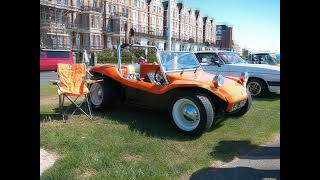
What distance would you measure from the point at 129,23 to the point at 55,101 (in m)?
60.6

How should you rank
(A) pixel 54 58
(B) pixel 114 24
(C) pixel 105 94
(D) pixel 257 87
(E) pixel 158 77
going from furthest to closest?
(B) pixel 114 24, (A) pixel 54 58, (D) pixel 257 87, (C) pixel 105 94, (E) pixel 158 77

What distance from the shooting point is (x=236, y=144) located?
18.3 feet

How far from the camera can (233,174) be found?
4.27 meters

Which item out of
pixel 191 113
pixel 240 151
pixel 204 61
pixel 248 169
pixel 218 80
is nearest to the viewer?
pixel 248 169

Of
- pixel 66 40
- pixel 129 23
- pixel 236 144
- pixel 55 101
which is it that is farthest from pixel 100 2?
pixel 236 144

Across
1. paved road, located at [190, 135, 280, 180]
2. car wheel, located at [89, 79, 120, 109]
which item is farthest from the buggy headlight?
car wheel, located at [89, 79, 120, 109]

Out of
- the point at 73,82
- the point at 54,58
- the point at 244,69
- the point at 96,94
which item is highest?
the point at 54,58

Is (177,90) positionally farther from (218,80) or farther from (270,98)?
(270,98)

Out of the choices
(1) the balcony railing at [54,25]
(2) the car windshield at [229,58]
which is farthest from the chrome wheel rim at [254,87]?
(1) the balcony railing at [54,25]

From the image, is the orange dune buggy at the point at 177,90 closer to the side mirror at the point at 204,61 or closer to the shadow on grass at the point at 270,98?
the shadow on grass at the point at 270,98

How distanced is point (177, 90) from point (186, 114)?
484mm

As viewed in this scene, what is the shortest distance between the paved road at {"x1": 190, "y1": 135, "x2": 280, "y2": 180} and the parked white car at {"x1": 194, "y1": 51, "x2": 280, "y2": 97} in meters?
5.84

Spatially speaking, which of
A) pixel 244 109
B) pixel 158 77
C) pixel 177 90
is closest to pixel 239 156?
pixel 177 90
